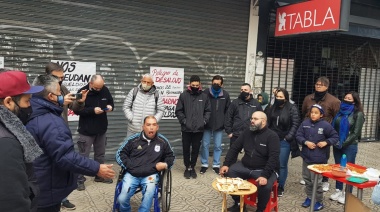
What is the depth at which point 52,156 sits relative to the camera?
257 centimetres

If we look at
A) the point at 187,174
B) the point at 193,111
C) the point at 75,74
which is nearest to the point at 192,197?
the point at 187,174

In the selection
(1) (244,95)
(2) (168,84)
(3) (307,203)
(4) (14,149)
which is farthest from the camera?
(2) (168,84)

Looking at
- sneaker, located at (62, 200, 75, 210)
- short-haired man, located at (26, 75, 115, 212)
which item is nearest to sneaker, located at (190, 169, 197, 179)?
sneaker, located at (62, 200, 75, 210)

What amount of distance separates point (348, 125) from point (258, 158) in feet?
5.32

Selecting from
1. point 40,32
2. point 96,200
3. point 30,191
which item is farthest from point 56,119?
point 40,32

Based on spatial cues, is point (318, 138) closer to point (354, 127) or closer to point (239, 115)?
point (354, 127)

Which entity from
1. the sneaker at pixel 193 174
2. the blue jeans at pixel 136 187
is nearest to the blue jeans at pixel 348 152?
the sneaker at pixel 193 174

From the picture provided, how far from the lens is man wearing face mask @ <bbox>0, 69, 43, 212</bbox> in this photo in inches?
64.7

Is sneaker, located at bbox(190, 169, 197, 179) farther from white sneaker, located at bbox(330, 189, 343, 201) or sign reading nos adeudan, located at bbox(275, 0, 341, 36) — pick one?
sign reading nos adeudan, located at bbox(275, 0, 341, 36)

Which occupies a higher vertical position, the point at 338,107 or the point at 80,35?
the point at 80,35

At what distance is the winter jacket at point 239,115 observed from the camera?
5.80 meters

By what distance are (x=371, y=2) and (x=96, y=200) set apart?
8.79 m

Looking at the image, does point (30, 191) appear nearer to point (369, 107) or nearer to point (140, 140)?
point (140, 140)

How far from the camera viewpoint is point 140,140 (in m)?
4.31
